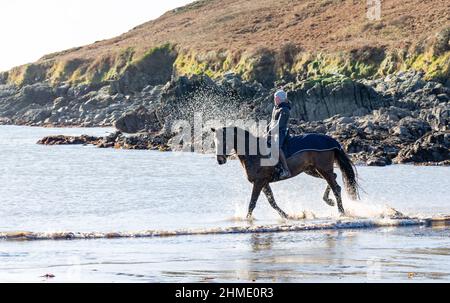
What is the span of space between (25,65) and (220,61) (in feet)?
158

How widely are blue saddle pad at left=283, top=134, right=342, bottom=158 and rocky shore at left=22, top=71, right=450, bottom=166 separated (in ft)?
58.4

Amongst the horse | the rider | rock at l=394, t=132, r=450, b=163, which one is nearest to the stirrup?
the rider

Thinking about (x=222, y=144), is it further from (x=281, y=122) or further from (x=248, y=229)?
(x=248, y=229)

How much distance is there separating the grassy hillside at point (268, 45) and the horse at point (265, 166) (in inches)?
1818

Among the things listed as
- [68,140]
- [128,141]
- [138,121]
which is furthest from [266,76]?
[128,141]

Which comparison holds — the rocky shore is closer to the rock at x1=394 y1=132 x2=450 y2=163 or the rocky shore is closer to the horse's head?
the rock at x1=394 y1=132 x2=450 y2=163

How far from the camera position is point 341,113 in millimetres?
58594

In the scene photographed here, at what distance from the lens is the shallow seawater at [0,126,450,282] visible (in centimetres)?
1470

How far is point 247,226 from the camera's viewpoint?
2075 centimetres

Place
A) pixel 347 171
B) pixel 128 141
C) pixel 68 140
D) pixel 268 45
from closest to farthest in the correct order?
pixel 347 171 → pixel 128 141 → pixel 68 140 → pixel 268 45

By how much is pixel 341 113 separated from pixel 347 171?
35250mm

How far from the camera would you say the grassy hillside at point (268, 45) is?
8175cm
